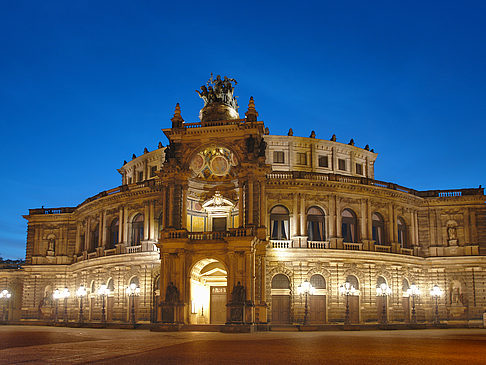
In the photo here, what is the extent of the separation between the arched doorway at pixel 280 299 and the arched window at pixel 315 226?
5.05m

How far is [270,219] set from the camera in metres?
53.0

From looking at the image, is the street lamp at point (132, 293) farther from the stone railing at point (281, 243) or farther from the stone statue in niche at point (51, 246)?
the stone statue in niche at point (51, 246)

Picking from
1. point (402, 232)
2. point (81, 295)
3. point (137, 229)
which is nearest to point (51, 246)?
point (81, 295)

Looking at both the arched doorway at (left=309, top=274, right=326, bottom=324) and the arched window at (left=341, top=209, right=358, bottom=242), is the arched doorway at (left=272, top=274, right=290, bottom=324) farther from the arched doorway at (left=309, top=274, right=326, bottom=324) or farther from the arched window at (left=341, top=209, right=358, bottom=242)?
the arched window at (left=341, top=209, right=358, bottom=242)

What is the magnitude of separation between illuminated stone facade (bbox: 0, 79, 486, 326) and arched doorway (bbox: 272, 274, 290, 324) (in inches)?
3.7

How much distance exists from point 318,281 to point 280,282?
145 inches

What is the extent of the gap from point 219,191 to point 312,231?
32.2ft

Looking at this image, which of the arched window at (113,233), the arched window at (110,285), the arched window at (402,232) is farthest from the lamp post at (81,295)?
the arched window at (402,232)

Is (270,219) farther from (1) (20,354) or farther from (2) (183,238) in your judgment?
(1) (20,354)

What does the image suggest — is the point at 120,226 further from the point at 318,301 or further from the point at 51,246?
the point at 318,301

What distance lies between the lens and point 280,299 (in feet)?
169

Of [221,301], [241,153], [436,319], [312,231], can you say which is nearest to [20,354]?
[241,153]

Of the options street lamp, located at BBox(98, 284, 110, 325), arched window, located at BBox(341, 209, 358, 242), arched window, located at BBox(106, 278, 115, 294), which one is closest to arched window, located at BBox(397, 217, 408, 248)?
arched window, located at BBox(341, 209, 358, 242)

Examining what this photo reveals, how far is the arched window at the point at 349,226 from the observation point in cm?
5516
